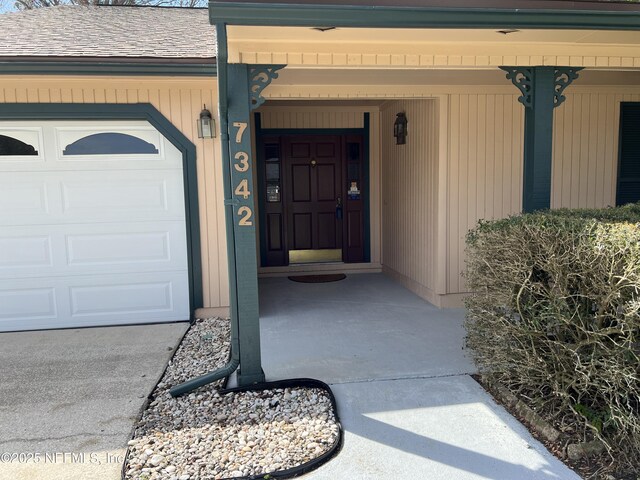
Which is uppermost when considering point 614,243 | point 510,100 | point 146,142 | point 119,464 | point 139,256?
point 510,100

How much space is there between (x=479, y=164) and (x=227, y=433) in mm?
4077

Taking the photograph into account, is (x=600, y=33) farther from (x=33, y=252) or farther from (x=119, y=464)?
(x=33, y=252)

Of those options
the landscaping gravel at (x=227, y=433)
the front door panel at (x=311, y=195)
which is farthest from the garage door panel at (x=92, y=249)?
the front door panel at (x=311, y=195)

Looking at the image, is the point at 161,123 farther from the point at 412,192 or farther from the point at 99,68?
the point at 412,192

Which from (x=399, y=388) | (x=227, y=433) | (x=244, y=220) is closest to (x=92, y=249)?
(x=244, y=220)

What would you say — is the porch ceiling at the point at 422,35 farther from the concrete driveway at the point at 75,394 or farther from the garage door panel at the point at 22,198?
the garage door panel at the point at 22,198

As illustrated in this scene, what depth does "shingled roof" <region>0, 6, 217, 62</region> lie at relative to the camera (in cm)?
469

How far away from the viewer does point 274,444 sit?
2.94m

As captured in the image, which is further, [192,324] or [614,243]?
[192,324]

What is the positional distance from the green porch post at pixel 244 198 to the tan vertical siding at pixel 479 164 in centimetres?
280

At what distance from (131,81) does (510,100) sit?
4.11m

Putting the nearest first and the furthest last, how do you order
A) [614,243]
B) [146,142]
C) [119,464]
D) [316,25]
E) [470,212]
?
[614,243] → [119,464] → [316,25] → [146,142] → [470,212]

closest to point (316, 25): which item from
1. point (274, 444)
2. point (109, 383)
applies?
point (274, 444)

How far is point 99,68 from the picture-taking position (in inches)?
176
